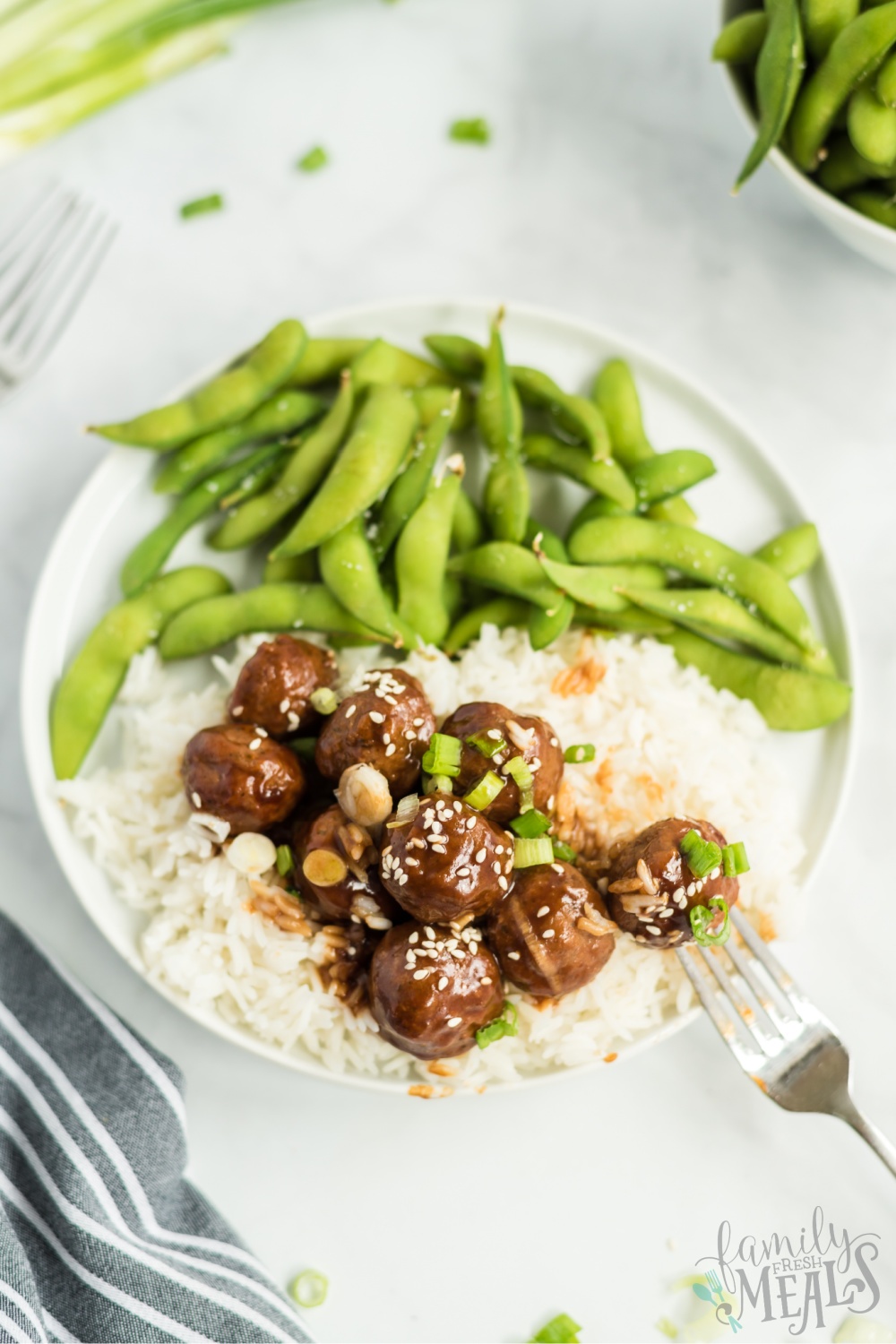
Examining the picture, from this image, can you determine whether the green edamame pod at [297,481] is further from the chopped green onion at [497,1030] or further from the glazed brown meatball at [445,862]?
the chopped green onion at [497,1030]

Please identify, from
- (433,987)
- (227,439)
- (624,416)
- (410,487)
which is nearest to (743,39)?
(624,416)

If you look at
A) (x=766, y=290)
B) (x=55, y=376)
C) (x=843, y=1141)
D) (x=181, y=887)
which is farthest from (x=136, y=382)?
(x=843, y=1141)

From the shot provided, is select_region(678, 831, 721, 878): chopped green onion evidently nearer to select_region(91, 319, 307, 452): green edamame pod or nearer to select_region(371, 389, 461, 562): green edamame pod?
select_region(371, 389, 461, 562): green edamame pod

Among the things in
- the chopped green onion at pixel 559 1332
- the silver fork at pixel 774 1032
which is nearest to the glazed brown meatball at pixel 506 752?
the silver fork at pixel 774 1032

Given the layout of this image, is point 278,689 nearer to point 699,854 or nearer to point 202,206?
point 699,854

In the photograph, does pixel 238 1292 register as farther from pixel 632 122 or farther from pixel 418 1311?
pixel 632 122

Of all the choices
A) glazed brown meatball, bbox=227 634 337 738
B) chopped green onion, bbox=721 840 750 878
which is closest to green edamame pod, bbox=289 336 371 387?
glazed brown meatball, bbox=227 634 337 738
